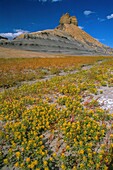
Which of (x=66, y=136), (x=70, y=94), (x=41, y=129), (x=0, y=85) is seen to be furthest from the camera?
(x=0, y=85)

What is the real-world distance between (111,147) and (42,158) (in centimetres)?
211

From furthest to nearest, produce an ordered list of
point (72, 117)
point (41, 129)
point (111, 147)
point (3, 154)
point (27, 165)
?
point (72, 117) < point (41, 129) < point (3, 154) < point (111, 147) < point (27, 165)

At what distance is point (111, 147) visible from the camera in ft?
18.6

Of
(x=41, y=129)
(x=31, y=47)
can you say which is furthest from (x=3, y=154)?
(x=31, y=47)

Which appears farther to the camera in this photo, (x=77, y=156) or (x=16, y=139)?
(x=16, y=139)

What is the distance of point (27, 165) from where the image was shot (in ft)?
17.5

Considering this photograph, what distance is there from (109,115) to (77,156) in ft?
9.29

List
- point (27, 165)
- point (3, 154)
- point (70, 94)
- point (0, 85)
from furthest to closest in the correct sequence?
point (0, 85) < point (70, 94) < point (3, 154) < point (27, 165)

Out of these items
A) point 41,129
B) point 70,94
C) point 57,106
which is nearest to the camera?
point 41,129

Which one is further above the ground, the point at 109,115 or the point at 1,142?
the point at 109,115

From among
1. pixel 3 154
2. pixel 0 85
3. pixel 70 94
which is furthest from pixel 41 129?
pixel 0 85

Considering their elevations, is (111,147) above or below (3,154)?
above

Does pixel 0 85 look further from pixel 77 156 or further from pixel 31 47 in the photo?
pixel 31 47

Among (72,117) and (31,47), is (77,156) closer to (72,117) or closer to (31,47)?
(72,117)
